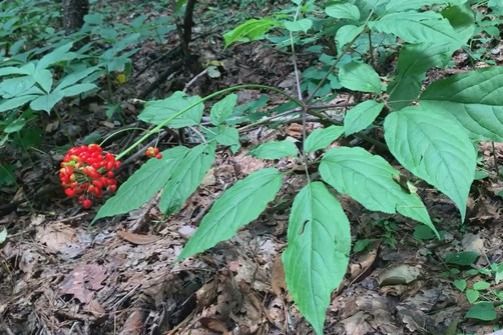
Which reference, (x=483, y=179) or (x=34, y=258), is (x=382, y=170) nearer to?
(x=483, y=179)

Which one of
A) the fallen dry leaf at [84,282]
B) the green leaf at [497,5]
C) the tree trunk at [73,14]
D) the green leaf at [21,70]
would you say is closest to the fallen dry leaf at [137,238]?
the fallen dry leaf at [84,282]

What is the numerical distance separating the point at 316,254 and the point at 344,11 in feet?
3.52

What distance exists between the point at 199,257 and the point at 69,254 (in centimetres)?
79

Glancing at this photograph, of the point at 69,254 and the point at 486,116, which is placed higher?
the point at 486,116

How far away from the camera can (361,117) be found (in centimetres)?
158

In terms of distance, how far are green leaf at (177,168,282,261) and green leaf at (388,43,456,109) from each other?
63 centimetres

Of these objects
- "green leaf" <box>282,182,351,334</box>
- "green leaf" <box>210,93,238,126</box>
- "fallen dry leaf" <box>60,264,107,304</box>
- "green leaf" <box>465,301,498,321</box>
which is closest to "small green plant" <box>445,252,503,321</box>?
"green leaf" <box>465,301,498,321</box>

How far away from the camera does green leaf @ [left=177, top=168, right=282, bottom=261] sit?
1.30 meters

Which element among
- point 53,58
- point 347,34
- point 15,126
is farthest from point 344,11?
point 15,126

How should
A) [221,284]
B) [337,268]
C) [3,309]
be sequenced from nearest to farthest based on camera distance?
[337,268] < [221,284] < [3,309]

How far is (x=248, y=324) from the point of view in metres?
1.87

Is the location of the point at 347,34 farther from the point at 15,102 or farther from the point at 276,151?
the point at 15,102

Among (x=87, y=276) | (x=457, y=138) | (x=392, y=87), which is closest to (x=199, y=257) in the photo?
(x=87, y=276)

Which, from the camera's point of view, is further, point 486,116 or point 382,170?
point 486,116
